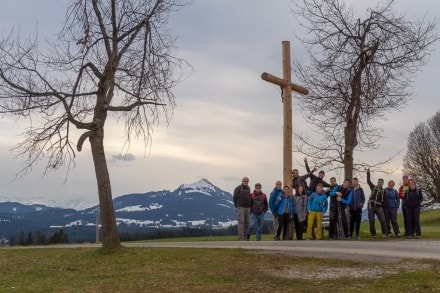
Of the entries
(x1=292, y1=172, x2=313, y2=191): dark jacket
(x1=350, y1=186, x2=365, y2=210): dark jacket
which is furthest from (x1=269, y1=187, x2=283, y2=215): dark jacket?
(x1=350, y1=186, x2=365, y2=210): dark jacket

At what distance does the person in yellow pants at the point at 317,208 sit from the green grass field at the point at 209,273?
4534 mm

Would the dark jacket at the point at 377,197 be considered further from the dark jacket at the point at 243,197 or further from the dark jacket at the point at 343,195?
the dark jacket at the point at 243,197

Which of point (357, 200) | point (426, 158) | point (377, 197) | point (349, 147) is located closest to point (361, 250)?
point (357, 200)

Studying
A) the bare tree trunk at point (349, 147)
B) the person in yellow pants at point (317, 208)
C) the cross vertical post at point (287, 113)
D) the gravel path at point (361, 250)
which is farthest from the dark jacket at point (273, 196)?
the bare tree trunk at point (349, 147)

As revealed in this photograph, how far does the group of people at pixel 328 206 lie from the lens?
18.1m

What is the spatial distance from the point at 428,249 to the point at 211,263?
516 cm

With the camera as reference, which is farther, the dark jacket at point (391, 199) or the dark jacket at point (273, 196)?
the dark jacket at point (273, 196)

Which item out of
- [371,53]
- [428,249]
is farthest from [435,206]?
[428,249]

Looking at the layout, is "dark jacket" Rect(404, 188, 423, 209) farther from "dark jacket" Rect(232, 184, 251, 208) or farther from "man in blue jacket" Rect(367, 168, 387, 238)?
"dark jacket" Rect(232, 184, 251, 208)

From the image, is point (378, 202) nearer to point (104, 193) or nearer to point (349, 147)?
point (349, 147)

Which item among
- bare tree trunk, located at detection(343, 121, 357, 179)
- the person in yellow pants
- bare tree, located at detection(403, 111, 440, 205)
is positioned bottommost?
the person in yellow pants

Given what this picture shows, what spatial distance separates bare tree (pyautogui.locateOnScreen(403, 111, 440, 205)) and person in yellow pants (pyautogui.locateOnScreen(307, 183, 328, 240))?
34.7 m

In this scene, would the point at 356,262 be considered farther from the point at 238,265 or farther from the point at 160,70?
the point at 160,70

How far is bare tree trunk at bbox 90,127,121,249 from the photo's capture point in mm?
15172
